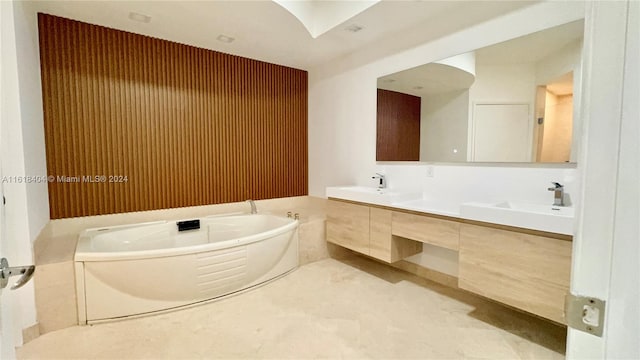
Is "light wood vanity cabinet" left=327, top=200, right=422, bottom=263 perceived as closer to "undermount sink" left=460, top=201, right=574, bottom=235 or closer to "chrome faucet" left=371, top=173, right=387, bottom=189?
"chrome faucet" left=371, top=173, right=387, bottom=189

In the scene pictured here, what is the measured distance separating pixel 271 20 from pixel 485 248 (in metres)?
2.52

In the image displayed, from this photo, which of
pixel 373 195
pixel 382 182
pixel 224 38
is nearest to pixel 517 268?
pixel 373 195

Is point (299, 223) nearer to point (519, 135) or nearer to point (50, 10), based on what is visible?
point (519, 135)

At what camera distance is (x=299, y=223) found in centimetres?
321

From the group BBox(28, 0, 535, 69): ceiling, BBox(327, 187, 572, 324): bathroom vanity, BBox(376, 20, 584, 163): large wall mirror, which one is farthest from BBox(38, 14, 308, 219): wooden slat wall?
BBox(327, 187, 572, 324): bathroom vanity

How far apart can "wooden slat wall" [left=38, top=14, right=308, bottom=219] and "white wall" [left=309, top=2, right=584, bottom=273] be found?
1.40 feet

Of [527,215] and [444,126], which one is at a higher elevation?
[444,126]

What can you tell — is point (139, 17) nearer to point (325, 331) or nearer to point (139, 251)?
point (139, 251)

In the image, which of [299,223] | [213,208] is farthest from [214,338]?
[213,208]

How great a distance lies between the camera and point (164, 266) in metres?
2.19

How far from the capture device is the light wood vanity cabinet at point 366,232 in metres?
2.64

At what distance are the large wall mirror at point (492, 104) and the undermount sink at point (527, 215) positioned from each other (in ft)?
1.13

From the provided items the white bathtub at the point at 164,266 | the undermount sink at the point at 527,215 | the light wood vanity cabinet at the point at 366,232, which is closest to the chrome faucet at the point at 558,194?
the undermount sink at the point at 527,215

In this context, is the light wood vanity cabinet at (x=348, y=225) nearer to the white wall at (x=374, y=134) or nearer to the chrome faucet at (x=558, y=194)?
the white wall at (x=374, y=134)
